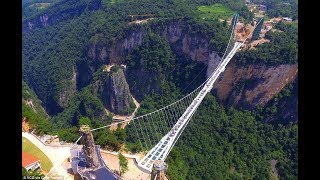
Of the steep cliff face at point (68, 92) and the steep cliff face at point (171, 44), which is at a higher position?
the steep cliff face at point (171, 44)

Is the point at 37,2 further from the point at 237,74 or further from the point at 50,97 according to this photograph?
the point at 237,74

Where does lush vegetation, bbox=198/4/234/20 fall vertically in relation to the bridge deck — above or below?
above

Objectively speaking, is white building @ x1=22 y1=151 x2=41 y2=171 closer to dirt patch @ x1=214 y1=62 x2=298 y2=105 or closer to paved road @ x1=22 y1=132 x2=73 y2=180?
paved road @ x1=22 y1=132 x2=73 y2=180

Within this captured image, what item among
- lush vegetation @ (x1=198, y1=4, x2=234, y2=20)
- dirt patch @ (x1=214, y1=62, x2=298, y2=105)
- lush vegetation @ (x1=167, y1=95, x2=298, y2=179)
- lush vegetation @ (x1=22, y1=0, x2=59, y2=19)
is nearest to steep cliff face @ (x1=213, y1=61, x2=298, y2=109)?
dirt patch @ (x1=214, y1=62, x2=298, y2=105)

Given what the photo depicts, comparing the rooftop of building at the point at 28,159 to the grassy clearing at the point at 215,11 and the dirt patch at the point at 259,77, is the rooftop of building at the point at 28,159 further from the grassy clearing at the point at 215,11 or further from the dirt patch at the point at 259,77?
the grassy clearing at the point at 215,11

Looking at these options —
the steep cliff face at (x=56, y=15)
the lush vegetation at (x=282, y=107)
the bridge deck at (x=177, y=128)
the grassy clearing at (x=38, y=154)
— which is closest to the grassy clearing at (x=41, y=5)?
the steep cliff face at (x=56, y=15)

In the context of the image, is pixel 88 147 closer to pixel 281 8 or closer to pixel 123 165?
pixel 123 165
